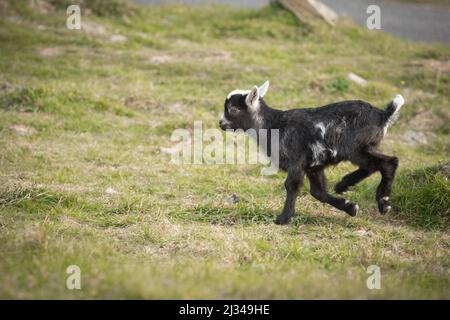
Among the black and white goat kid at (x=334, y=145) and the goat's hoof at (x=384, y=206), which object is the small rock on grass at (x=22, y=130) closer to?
the black and white goat kid at (x=334, y=145)

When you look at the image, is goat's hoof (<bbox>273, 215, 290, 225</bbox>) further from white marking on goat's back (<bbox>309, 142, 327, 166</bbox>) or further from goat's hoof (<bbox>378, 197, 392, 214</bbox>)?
goat's hoof (<bbox>378, 197, 392, 214</bbox>)

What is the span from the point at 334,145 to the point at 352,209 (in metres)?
0.88

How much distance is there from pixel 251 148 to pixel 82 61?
5464 mm

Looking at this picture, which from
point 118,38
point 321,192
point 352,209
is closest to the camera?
point 352,209

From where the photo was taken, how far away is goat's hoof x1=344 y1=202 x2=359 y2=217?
26.2ft

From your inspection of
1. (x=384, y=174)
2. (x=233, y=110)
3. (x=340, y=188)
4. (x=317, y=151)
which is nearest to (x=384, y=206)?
(x=384, y=174)

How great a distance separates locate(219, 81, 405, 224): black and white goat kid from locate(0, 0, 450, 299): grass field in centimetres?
34

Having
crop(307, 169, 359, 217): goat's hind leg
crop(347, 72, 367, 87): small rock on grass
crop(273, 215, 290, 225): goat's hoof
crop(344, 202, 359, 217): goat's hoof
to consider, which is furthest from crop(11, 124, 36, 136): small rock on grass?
crop(347, 72, 367, 87): small rock on grass

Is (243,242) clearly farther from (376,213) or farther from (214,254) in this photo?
(376,213)

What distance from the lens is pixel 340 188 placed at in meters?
8.56

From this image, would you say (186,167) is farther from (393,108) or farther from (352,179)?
(393,108)

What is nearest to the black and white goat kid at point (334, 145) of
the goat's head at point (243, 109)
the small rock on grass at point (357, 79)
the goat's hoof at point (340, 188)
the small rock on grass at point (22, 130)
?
the goat's hoof at point (340, 188)

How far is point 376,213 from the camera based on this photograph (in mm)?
8367
